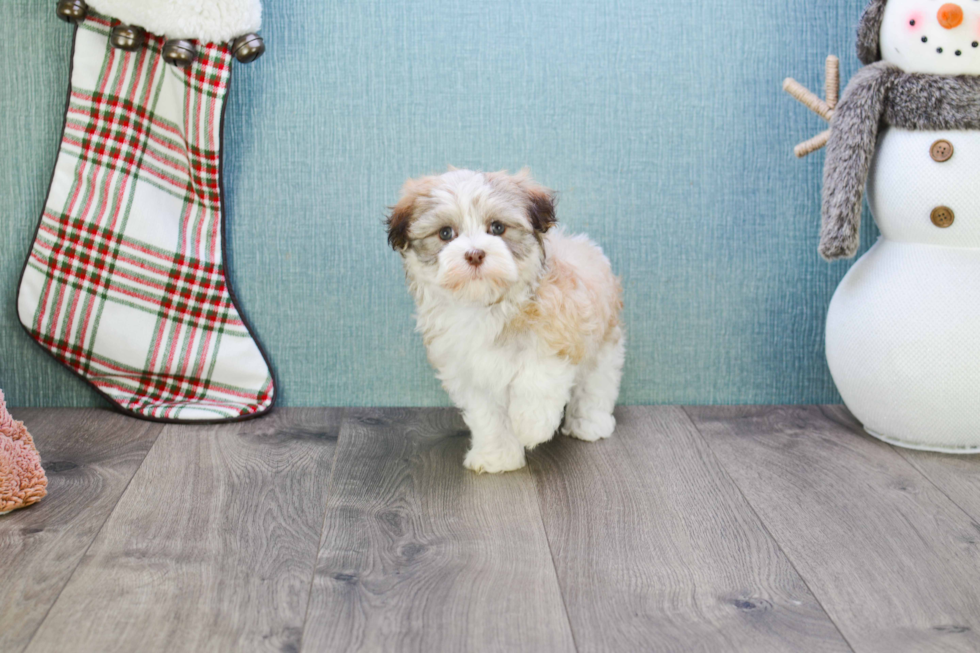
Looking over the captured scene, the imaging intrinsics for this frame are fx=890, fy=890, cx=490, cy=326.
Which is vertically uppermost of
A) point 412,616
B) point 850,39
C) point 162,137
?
point 850,39

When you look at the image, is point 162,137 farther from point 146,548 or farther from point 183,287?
point 146,548

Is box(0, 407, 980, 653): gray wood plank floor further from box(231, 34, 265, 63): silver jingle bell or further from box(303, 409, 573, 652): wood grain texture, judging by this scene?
box(231, 34, 265, 63): silver jingle bell

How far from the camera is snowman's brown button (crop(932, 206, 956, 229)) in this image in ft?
5.60

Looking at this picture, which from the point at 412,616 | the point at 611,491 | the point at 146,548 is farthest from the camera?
the point at 611,491

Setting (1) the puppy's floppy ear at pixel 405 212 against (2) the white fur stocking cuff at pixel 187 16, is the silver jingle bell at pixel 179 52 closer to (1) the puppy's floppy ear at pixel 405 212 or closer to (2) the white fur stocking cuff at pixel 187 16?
(2) the white fur stocking cuff at pixel 187 16

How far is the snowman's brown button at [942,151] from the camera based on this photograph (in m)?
1.68

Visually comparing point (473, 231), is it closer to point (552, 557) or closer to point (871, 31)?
point (552, 557)

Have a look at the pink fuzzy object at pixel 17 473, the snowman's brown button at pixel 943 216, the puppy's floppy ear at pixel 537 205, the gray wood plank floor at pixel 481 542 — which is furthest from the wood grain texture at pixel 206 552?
the snowman's brown button at pixel 943 216

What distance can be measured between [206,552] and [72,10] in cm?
114

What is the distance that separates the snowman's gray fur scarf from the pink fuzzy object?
5.02 feet

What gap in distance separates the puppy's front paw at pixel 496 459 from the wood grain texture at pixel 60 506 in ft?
2.15

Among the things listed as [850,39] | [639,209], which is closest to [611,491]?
[639,209]

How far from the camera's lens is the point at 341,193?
6.58ft

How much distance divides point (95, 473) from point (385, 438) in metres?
0.57
